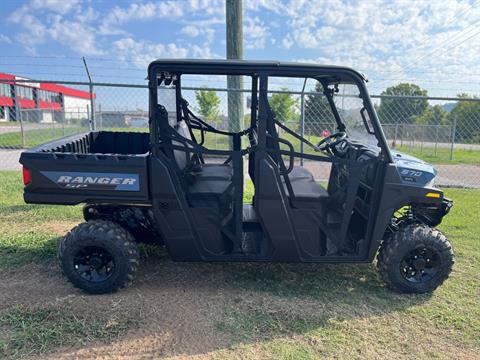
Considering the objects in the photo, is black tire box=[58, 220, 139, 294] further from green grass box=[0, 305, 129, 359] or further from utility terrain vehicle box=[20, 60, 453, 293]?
green grass box=[0, 305, 129, 359]

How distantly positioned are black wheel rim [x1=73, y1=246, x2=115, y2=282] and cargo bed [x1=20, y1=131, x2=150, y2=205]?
45 centimetres

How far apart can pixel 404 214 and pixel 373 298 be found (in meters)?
0.87

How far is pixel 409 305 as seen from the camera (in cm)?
321

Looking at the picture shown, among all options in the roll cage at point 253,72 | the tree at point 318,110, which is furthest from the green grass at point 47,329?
the tree at point 318,110

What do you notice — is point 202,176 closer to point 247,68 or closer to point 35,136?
point 247,68

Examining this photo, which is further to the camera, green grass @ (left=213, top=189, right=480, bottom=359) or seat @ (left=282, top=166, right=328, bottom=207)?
seat @ (left=282, top=166, right=328, bottom=207)

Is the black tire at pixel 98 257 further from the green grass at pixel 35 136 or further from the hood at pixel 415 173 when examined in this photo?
the green grass at pixel 35 136

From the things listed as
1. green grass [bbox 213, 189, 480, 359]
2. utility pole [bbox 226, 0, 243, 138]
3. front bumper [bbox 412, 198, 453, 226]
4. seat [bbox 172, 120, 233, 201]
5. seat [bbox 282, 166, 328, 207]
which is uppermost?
utility pole [bbox 226, 0, 243, 138]

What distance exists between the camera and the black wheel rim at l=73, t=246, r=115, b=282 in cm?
325

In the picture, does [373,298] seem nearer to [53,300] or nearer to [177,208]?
[177,208]

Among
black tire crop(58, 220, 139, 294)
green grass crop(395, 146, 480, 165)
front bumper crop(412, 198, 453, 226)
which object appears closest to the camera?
black tire crop(58, 220, 139, 294)

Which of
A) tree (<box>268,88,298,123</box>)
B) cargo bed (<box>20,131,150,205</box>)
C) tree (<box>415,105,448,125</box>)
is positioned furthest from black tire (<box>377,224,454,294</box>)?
tree (<box>415,105,448,125</box>)

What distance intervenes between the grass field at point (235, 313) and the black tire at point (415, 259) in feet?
0.41

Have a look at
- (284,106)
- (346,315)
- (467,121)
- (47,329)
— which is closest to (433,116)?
(467,121)
